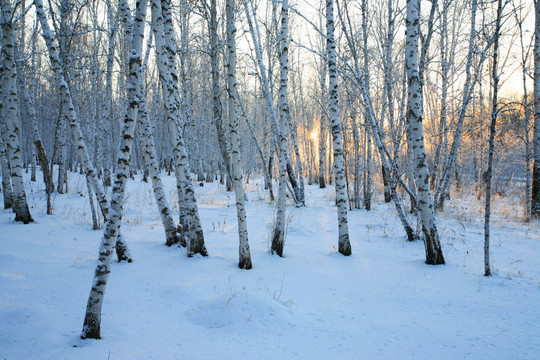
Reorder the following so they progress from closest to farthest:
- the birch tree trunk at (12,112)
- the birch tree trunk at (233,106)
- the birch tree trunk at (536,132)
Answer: the birch tree trunk at (233,106)
the birch tree trunk at (12,112)
the birch tree trunk at (536,132)

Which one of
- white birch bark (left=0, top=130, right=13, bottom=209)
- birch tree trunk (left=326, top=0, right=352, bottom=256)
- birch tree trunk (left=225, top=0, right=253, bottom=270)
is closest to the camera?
birch tree trunk (left=225, top=0, right=253, bottom=270)

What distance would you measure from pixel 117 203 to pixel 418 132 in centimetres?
479

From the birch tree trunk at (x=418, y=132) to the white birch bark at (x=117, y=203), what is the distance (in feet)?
14.4

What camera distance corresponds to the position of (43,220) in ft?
24.7

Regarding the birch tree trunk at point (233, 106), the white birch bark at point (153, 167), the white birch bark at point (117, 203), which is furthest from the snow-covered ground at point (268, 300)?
the birch tree trunk at point (233, 106)

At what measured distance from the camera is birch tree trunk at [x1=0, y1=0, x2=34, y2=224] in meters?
6.93

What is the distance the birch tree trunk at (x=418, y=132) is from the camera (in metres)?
5.23

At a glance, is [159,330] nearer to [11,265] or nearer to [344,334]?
[344,334]

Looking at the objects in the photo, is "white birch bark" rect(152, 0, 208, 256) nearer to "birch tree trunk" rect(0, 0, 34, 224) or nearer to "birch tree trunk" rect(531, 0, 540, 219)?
"birch tree trunk" rect(0, 0, 34, 224)

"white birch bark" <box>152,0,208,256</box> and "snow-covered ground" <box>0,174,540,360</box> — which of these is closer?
"snow-covered ground" <box>0,174,540,360</box>

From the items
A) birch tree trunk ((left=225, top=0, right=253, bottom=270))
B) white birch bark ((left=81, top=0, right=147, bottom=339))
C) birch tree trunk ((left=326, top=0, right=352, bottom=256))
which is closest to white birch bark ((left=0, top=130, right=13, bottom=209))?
birch tree trunk ((left=225, top=0, right=253, bottom=270))

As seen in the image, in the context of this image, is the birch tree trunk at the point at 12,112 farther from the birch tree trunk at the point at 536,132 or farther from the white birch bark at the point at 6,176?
the birch tree trunk at the point at 536,132

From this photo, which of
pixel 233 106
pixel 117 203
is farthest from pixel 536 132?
pixel 117 203

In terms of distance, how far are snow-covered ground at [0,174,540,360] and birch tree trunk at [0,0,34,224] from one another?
1.36 ft
